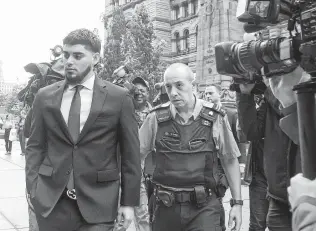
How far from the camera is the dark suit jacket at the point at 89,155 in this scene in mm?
3098

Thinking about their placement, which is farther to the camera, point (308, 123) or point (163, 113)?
point (163, 113)

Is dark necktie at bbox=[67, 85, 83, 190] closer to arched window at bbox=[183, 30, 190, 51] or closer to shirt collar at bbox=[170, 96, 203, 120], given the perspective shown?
shirt collar at bbox=[170, 96, 203, 120]

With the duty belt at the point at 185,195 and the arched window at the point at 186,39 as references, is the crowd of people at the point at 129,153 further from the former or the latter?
the arched window at the point at 186,39

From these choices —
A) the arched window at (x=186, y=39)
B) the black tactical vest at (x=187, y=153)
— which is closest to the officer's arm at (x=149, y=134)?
the black tactical vest at (x=187, y=153)

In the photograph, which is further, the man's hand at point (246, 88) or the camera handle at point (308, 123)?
the man's hand at point (246, 88)

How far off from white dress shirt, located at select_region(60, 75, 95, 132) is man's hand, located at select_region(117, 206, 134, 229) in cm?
67

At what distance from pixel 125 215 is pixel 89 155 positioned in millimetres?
514

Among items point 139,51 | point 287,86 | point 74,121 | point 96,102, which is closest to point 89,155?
point 74,121

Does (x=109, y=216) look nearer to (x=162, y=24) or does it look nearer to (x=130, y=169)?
(x=130, y=169)

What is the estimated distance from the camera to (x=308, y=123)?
136 centimetres

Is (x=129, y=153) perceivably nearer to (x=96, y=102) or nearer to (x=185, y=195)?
(x=96, y=102)

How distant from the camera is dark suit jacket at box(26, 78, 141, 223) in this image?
310cm

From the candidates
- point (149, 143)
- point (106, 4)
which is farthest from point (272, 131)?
point (106, 4)

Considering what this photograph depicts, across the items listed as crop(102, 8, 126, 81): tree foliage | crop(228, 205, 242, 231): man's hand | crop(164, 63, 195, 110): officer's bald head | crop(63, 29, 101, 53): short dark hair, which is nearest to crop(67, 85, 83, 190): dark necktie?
crop(63, 29, 101, 53): short dark hair
